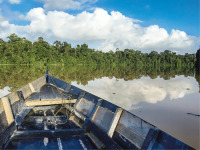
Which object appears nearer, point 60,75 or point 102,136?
point 102,136

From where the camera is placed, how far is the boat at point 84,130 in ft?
9.39

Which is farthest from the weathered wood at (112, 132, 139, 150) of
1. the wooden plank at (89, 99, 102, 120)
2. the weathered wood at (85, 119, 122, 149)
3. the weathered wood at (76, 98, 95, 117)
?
the weathered wood at (76, 98, 95, 117)

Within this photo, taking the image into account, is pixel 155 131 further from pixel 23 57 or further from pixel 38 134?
pixel 23 57

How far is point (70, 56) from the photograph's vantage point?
63.0 meters

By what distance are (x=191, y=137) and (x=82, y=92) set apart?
13.8 feet

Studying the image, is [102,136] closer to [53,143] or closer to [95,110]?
[95,110]

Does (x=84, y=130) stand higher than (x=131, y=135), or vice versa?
(x=131, y=135)

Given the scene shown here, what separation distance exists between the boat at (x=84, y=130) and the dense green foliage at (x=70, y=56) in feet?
157

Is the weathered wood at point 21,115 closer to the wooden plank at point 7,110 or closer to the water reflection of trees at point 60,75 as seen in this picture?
the wooden plank at point 7,110

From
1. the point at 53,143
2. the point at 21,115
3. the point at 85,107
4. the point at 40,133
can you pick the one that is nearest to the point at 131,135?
the point at 53,143

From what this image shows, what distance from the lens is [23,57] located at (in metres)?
49.1

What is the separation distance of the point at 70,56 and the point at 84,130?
60.3 metres

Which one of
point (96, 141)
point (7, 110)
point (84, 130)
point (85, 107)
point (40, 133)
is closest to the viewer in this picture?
point (96, 141)

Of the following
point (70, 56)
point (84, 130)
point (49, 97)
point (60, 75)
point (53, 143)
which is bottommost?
point (53, 143)
